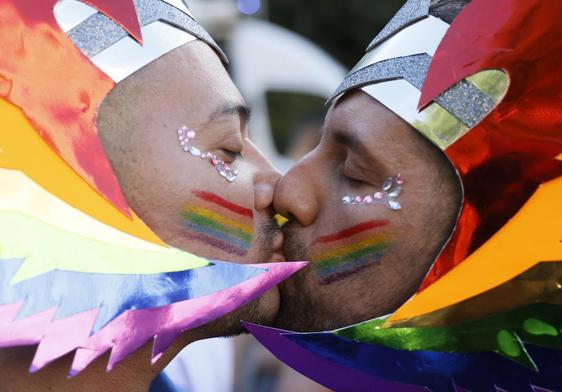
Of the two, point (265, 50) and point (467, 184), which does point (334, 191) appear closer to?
point (467, 184)

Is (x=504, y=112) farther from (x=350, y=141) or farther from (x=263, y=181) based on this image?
(x=263, y=181)

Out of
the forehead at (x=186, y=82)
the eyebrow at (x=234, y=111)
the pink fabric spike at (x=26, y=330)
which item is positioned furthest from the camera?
the eyebrow at (x=234, y=111)

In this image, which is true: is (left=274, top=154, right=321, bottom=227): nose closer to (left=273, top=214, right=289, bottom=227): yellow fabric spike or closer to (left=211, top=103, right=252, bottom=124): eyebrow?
(left=273, top=214, right=289, bottom=227): yellow fabric spike

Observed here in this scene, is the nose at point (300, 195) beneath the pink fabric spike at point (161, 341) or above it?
beneath

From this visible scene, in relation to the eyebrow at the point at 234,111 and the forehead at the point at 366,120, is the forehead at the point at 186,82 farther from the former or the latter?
the forehead at the point at 366,120

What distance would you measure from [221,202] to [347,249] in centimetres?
36

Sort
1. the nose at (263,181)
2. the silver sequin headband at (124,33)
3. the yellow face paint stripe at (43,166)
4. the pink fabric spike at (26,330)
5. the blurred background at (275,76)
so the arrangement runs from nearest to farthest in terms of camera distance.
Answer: the pink fabric spike at (26,330) < the yellow face paint stripe at (43,166) < the silver sequin headband at (124,33) < the nose at (263,181) < the blurred background at (275,76)

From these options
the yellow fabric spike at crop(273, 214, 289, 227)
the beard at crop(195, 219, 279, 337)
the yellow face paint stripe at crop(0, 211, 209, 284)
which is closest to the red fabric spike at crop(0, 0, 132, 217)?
the yellow face paint stripe at crop(0, 211, 209, 284)

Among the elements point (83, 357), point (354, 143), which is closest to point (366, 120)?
point (354, 143)

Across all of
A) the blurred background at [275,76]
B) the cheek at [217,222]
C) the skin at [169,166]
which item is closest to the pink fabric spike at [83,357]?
the skin at [169,166]

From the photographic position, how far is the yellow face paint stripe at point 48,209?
2.25 m

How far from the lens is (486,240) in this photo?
2.41m

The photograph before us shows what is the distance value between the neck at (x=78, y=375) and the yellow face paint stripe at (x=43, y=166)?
0.37 meters

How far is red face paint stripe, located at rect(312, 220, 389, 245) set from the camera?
2638 mm
